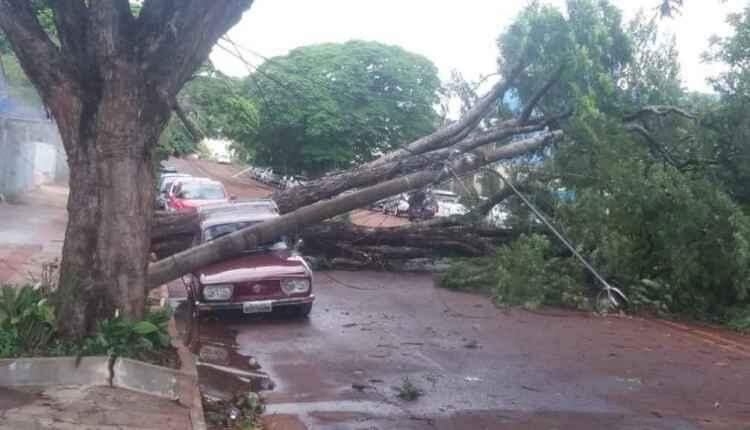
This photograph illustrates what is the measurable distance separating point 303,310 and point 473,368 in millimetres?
3590

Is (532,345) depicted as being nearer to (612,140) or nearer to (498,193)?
(612,140)

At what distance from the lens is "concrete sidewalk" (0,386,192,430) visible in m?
6.22

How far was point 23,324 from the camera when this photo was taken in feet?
25.1

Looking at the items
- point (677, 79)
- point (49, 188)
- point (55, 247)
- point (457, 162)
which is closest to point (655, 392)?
point (457, 162)

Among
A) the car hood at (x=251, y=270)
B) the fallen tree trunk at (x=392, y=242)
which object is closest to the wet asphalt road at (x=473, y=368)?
the car hood at (x=251, y=270)

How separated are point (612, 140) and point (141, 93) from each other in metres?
8.46

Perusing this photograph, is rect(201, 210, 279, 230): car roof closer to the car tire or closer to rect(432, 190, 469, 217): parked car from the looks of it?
the car tire

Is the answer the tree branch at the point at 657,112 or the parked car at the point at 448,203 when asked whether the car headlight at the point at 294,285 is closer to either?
the parked car at the point at 448,203

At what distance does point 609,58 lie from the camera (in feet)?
48.3

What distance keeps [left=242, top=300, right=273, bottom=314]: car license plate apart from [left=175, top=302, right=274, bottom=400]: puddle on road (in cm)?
36

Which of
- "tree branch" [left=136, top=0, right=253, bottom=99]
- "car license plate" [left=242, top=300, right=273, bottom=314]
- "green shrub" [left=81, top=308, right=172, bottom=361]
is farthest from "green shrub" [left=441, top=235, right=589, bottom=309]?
"tree branch" [left=136, top=0, right=253, bottom=99]

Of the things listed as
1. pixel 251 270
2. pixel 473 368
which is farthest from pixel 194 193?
pixel 473 368

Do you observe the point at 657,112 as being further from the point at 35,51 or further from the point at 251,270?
the point at 35,51

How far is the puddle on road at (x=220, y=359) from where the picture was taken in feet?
28.0
